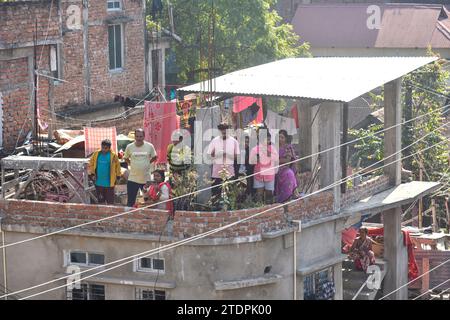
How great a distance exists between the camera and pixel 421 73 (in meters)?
33.4

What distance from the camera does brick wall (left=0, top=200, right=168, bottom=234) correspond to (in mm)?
17172

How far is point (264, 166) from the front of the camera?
58.6ft

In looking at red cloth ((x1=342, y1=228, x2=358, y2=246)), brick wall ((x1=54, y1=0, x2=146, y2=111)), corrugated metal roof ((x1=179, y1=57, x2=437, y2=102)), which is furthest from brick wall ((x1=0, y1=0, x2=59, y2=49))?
red cloth ((x1=342, y1=228, x2=358, y2=246))

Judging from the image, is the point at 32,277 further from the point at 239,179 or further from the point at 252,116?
the point at 252,116

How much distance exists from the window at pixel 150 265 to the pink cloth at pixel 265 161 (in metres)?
1.90

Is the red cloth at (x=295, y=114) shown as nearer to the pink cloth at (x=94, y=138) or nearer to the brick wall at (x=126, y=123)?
the pink cloth at (x=94, y=138)

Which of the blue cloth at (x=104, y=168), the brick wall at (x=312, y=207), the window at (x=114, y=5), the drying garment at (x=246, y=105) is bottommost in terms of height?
the brick wall at (x=312, y=207)

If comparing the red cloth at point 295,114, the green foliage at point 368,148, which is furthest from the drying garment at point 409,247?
the green foliage at point 368,148

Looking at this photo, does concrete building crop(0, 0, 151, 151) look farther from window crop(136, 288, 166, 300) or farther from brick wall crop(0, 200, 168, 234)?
window crop(136, 288, 166, 300)

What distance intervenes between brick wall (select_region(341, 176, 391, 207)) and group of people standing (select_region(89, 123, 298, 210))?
1698 millimetres

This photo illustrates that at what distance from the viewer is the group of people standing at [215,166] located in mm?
17641

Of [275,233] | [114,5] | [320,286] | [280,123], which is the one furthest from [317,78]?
[114,5]

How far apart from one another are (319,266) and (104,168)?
346 cm

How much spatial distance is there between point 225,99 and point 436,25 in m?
31.5
